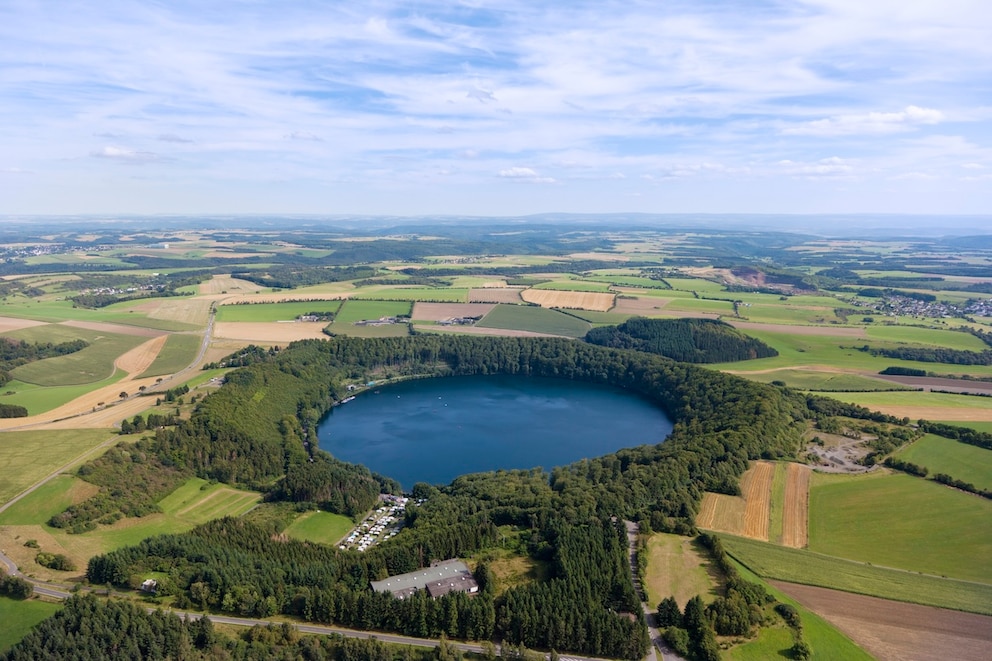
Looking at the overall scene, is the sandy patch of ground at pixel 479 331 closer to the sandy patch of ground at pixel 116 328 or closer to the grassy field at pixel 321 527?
the sandy patch of ground at pixel 116 328

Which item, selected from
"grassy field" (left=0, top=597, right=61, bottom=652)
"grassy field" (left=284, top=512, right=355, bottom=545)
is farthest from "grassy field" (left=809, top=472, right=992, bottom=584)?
"grassy field" (left=0, top=597, right=61, bottom=652)

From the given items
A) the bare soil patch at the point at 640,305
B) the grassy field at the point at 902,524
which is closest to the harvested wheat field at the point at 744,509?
the grassy field at the point at 902,524

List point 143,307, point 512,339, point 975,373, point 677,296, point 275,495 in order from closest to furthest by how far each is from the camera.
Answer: point 275,495
point 975,373
point 512,339
point 143,307
point 677,296

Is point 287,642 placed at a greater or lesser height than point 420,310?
lesser

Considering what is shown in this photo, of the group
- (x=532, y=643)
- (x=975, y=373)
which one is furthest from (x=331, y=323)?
(x=975, y=373)

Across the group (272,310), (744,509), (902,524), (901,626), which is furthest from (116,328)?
(901,626)

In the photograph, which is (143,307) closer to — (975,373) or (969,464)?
(969,464)
